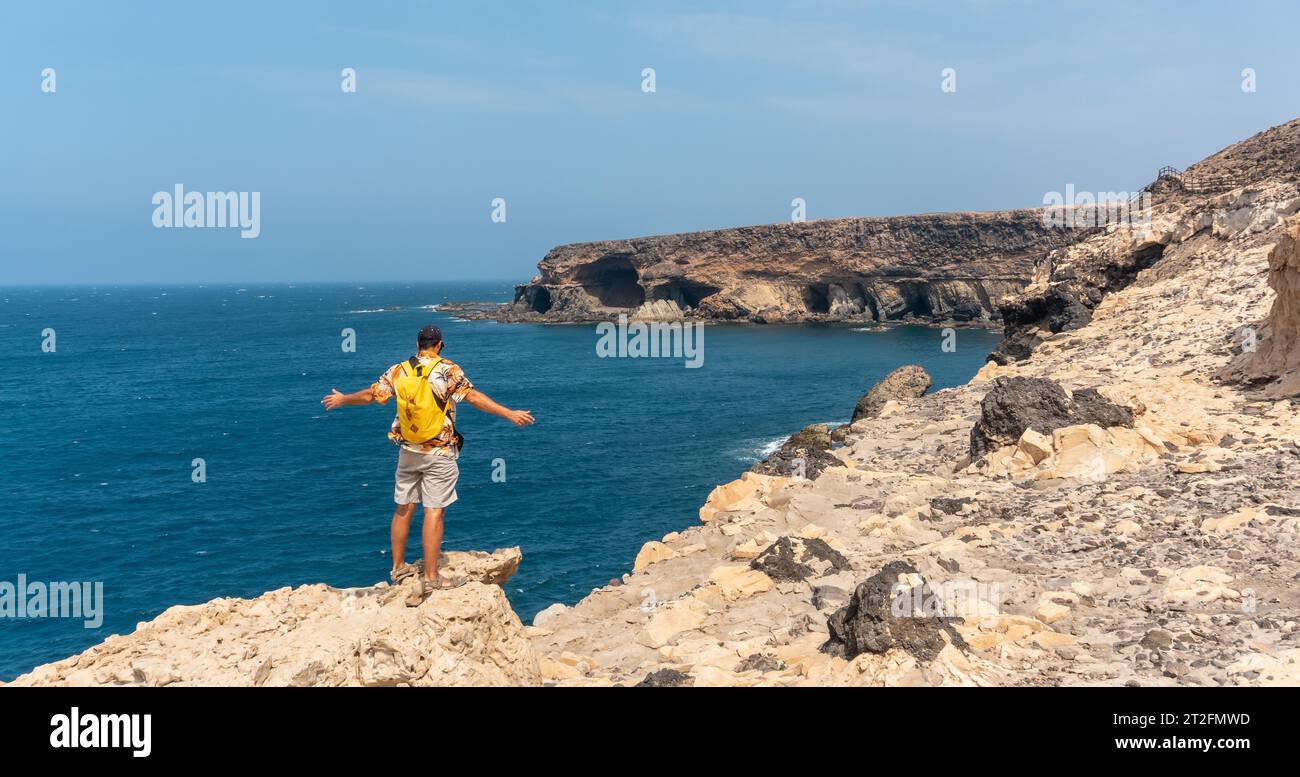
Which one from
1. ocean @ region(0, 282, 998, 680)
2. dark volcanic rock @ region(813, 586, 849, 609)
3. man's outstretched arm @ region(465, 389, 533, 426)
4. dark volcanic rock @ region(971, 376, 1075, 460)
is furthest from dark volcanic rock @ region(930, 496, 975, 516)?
ocean @ region(0, 282, 998, 680)

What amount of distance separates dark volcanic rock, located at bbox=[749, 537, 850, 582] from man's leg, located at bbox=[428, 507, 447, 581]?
4924mm

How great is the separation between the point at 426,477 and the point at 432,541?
604 millimetres

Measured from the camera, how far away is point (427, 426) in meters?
7.58

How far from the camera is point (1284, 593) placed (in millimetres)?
8148

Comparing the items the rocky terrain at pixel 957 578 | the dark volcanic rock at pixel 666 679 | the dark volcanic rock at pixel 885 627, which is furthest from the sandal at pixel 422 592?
the dark volcanic rock at pixel 885 627

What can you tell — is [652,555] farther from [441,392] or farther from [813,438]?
[813,438]

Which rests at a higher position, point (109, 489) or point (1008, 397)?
point (1008, 397)

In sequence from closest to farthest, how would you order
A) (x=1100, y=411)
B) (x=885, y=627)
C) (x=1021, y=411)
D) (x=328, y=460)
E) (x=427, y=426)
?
1. (x=885, y=627)
2. (x=427, y=426)
3. (x=1100, y=411)
4. (x=1021, y=411)
5. (x=328, y=460)

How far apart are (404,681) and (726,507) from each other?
11080mm

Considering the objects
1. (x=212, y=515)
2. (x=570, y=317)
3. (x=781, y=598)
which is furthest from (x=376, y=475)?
(x=570, y=317)

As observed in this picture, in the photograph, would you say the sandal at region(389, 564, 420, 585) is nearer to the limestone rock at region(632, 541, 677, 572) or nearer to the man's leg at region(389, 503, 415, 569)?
the man's leg at region(389, 503, 415, 569)

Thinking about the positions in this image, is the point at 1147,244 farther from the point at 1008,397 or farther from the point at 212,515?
the point at 212,515

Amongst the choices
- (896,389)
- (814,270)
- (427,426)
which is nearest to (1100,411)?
(427,426)

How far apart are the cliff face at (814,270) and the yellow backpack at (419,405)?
302 feet
